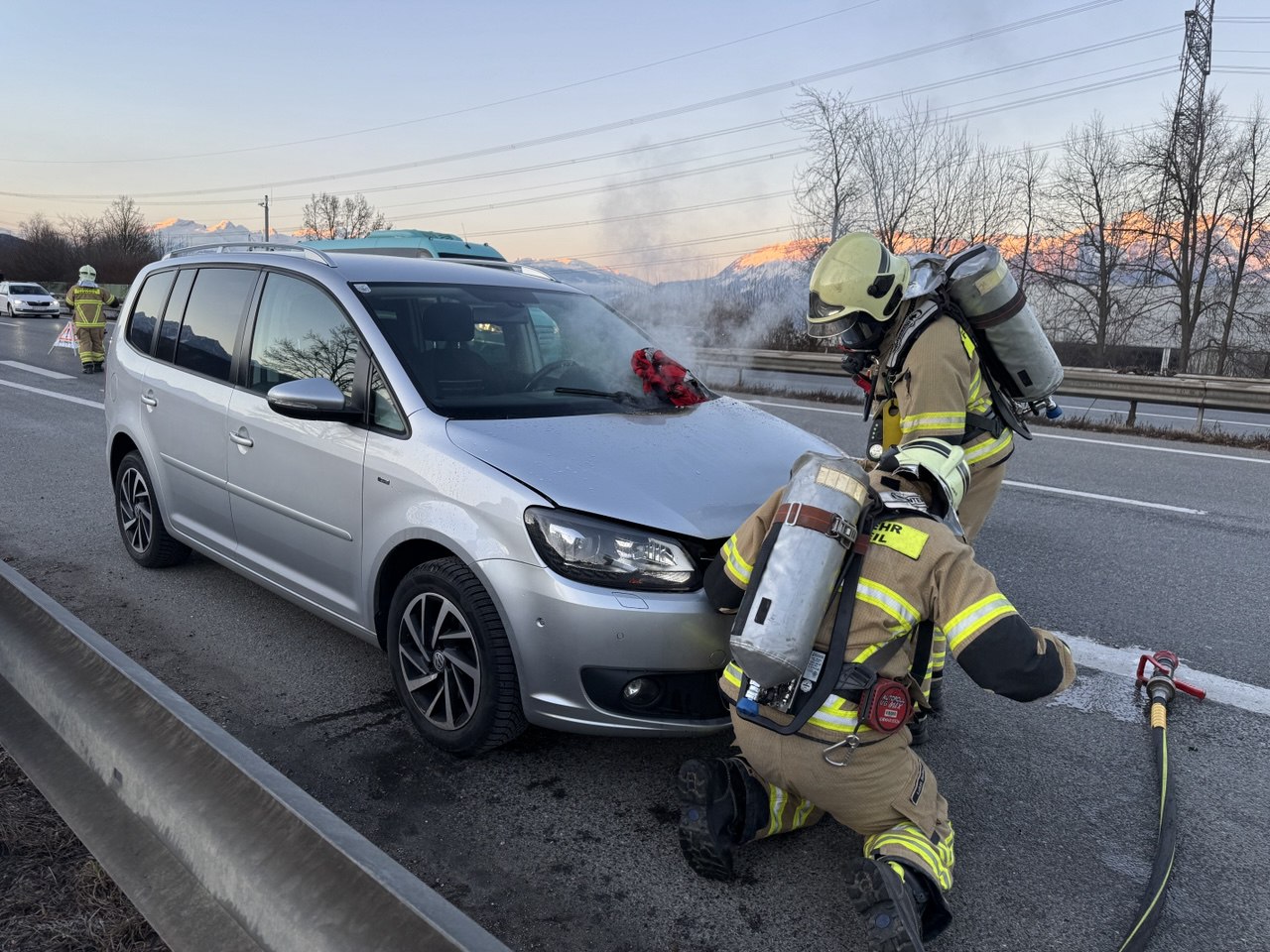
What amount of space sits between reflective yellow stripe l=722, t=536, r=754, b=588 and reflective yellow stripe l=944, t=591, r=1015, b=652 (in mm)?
544

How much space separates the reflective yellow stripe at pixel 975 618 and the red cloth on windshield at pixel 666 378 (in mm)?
1944

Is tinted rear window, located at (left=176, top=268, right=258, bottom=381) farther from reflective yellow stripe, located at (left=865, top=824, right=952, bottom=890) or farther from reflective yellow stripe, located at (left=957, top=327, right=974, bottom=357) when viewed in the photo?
reflective yellow stripe, located at (left=865, top=824, right=952, bottom=890)

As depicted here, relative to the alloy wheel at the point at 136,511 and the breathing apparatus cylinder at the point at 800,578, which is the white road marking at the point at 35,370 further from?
the breathing apparatus cylinder at the point at 800,578

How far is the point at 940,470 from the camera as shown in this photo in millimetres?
2586

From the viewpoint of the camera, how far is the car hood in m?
2.96

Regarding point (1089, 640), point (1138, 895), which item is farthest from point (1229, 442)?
point (1138, 895)

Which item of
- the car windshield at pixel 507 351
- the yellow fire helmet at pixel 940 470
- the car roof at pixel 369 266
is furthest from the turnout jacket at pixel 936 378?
the car roof at pixel 369 266

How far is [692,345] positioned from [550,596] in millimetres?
16108

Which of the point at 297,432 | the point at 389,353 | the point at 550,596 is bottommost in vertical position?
the point at 550,596

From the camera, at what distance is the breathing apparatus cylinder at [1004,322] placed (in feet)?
11.5

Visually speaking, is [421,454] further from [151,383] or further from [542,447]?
[151,383]

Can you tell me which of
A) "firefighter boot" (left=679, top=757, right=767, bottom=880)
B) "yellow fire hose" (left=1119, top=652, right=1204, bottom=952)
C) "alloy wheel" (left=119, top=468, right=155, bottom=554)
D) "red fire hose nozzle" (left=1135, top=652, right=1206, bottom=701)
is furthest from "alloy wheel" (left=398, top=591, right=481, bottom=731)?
"red fire hose nozzle" (left=1135, top=652, right=1206, bottom=701)

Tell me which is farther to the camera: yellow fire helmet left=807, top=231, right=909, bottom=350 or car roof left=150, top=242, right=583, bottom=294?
car roof left=150, top=242, right=583, bottom=294

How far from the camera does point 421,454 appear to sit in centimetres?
325
